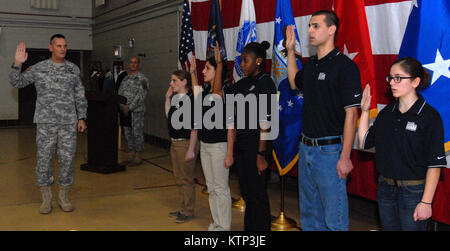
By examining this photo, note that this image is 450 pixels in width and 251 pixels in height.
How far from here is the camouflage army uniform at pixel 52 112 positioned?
161 inches

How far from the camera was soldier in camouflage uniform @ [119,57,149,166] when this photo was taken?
6.57m

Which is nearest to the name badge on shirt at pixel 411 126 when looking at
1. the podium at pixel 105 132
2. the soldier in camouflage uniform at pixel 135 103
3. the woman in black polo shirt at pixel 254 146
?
the woman in black polo shirt at pixel 254 146

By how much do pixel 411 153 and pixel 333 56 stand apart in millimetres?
693

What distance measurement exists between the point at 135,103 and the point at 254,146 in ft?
12.4

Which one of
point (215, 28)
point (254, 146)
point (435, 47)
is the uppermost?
point (215, 28)

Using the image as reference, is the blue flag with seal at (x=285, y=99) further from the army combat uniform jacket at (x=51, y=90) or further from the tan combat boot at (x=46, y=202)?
the tan combat boot at (x=46, y=202)

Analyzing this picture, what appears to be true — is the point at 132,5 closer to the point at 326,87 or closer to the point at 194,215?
the point at 194,215

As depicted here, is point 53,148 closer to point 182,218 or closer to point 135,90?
point 182,218

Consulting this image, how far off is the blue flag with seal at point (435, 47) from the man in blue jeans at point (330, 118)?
68 cm

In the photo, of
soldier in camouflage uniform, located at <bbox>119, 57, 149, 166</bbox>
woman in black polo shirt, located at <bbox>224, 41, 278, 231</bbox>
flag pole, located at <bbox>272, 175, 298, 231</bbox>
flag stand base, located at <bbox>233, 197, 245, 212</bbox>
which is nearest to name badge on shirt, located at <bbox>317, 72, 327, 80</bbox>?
woman in black polo shirt, located at <bbox>224, 41, 278, 231</bbox>

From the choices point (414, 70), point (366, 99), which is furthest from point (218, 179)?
point (414, 70)

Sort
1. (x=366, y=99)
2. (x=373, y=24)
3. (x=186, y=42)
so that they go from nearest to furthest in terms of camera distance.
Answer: (x=366, y=99) < (x=373, y=24) < (x=186, y=42)

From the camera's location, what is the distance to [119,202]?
4633 mm

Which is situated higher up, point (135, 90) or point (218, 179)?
point (135, 90)
